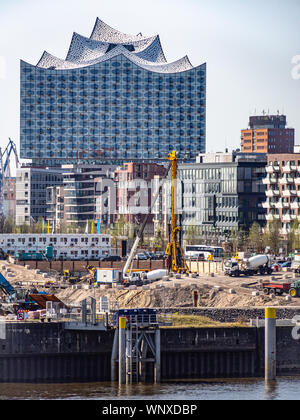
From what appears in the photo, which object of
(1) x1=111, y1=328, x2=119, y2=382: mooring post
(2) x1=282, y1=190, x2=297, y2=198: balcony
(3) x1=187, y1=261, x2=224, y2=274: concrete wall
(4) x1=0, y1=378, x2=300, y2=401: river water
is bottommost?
(4) x1=0, y1=378, x2=300, y2=401: river water

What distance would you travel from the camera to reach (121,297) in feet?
315

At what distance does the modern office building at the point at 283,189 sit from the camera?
17325 cm

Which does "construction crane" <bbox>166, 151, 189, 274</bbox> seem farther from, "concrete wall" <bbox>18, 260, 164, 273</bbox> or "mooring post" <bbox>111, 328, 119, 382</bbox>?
"mooring post" <bbox>111, 328, 119, 382</bbox>

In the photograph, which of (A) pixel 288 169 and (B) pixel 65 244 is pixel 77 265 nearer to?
(B) pixel 65 244

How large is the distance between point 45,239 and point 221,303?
202 feet

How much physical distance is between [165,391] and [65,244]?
289 ft

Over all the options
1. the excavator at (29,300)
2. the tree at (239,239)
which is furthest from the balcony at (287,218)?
the excavator at (29,300)

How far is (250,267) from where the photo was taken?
110 metres

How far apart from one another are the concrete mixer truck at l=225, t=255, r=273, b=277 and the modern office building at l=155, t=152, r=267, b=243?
65611 millimetres

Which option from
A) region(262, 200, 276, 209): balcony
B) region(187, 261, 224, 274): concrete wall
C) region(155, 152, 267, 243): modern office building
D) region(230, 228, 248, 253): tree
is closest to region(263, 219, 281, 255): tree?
region(230, 228, 248, 253): tree

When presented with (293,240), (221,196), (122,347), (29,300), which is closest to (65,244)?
(293,240)

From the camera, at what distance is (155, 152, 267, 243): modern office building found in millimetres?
183250
